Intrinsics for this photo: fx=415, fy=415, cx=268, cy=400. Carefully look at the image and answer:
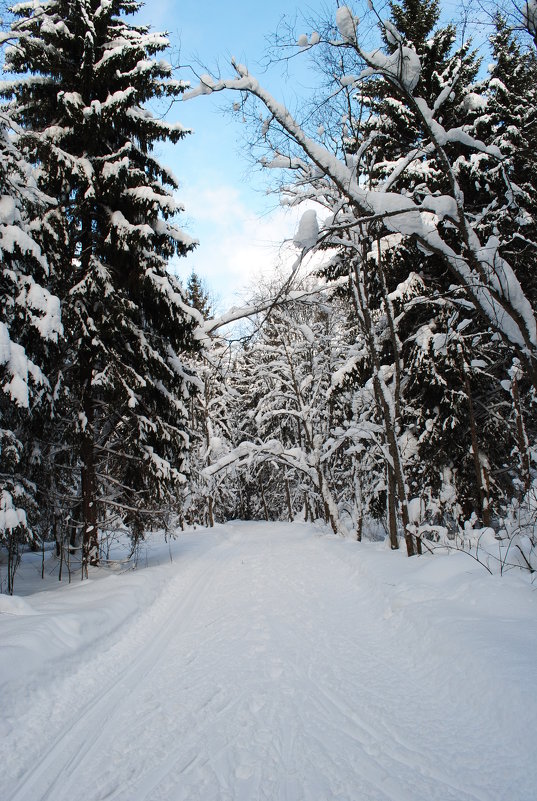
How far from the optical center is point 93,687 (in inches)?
141

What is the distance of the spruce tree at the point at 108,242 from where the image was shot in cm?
767

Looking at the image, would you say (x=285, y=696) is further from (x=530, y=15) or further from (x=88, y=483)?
(x=530, y=15)

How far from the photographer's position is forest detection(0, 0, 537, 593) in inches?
202

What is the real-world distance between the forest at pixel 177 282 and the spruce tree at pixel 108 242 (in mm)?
44

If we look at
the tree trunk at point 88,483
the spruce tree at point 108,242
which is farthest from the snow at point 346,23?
the tree trunk at point 88,483

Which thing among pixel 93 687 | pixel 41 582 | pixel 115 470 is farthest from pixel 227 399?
pixel 93 687

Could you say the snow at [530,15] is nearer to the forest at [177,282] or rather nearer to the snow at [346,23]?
the forest at [177,282]

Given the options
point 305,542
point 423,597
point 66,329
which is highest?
point 66,329

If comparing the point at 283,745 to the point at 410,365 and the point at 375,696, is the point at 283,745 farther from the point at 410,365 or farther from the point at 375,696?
the point at 410,365

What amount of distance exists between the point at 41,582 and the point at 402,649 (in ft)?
22.4

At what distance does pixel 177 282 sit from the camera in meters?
9.08

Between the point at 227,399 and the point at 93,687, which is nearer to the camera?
the point at 93,687

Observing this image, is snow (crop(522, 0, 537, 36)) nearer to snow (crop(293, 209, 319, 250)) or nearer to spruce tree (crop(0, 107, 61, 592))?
snow (crop(293, 209, 319, 250))

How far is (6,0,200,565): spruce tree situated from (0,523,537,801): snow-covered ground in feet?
10.7
